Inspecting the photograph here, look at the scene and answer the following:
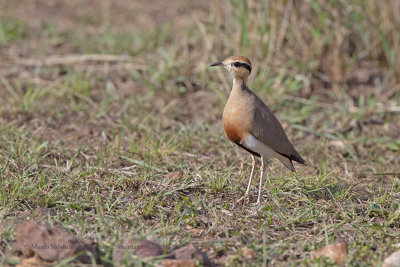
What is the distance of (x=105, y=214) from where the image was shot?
379 centimetres

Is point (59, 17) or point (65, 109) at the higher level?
point (59, 17)

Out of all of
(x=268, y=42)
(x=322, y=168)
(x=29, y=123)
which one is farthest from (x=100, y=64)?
(x=322, y=168)

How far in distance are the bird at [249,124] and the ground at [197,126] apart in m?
0.29

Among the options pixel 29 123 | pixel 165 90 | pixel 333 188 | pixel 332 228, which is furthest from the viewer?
pixel 165 90

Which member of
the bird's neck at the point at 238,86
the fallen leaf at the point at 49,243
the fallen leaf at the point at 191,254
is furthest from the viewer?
the bird's neck at the point at 238,86

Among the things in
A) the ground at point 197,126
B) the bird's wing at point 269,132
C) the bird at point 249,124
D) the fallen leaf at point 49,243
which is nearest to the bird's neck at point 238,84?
the bird at point 249,124

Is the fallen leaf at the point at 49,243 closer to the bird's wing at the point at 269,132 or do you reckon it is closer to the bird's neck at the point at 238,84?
the bird's wing at the point at 269,132

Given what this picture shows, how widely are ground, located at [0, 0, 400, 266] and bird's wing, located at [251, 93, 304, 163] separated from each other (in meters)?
0.26

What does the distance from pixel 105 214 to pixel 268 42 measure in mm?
3396

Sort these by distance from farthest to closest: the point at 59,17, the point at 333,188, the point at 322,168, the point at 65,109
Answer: the point at 59,17 < the point at 65,109 < the point at 322,168 < the point at 333,188

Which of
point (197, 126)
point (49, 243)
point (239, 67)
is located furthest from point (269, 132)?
point (49, 243)

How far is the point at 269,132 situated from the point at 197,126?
5.44 ft

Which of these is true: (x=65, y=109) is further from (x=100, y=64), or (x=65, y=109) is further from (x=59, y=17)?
(x=59, y=17)

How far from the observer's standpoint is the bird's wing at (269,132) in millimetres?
4086
